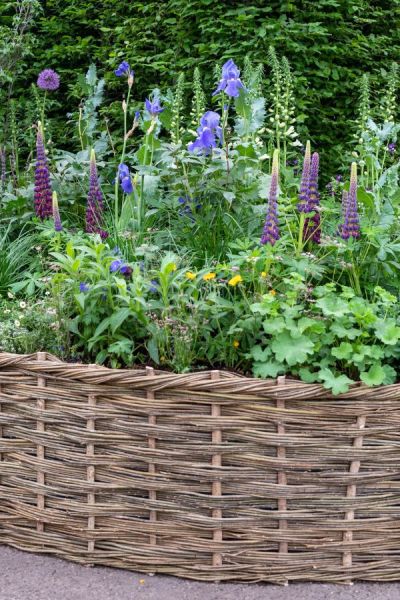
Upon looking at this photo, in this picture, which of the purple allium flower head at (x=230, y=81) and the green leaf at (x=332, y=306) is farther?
the purple allium flower head at (x=230, y=81)

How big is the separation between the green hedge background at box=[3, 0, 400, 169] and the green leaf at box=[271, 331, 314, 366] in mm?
2548

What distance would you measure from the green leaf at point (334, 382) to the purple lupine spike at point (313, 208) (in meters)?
0.75

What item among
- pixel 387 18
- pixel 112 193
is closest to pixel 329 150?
pixel 387 18

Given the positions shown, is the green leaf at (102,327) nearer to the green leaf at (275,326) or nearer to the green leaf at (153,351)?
the green leaf at (153,351)

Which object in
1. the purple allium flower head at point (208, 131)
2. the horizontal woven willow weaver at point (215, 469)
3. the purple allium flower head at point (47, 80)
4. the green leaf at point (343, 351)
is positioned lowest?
the horizontal woven willow weaver at point (215, 469)

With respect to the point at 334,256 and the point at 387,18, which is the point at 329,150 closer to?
the point at 387,18

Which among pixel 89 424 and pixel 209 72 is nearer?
pixel 89 424

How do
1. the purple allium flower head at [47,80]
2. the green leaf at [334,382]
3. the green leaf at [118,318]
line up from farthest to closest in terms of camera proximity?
the purple allium flower head at [47,80]
the green leaf at [118,318]
the green leaf at [334,382]

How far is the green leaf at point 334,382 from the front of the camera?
2539mm

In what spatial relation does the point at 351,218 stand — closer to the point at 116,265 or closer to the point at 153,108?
the point at 116,265

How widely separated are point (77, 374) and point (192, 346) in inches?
16.6

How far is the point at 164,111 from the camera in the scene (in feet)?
13.5

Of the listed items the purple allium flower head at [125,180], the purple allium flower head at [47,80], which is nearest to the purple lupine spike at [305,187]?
the purple allium flower head at [125,180]

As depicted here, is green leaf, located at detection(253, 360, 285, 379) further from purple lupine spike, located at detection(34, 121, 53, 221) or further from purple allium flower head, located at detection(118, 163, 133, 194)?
purple lupine spike, located at detection(34, 121, 53, 221)
